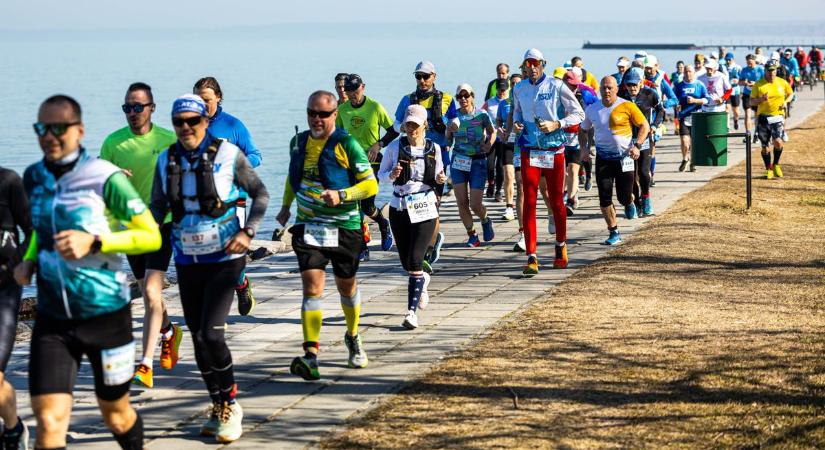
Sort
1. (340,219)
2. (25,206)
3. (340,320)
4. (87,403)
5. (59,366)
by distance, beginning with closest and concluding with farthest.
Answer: (59,366), (25,206), (87,403), (340,219), (340,320)

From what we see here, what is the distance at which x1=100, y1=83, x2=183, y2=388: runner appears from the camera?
8.88 meters

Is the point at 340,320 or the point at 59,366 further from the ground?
the point at 59,366

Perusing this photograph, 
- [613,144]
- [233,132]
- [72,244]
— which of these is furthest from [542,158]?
Result: [72,244]

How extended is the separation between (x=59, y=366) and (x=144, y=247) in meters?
0.66

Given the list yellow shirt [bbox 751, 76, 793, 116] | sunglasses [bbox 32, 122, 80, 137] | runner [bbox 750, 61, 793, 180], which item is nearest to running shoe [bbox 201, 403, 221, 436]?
sunglasses [bbox 32, 122, 80, 137]

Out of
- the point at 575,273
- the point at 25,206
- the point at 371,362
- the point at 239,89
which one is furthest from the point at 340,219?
the point at 239,89

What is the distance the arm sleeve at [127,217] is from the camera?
623 centimetres

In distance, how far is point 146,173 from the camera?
29.9 ft

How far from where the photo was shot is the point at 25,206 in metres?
7.33

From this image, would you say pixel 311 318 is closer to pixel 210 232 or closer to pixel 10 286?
pixel 210 232

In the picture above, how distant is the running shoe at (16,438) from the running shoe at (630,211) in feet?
35.0

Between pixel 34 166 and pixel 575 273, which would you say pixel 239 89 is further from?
pixel 34 166

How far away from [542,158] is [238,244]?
6247 mm

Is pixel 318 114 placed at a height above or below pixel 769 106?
above
